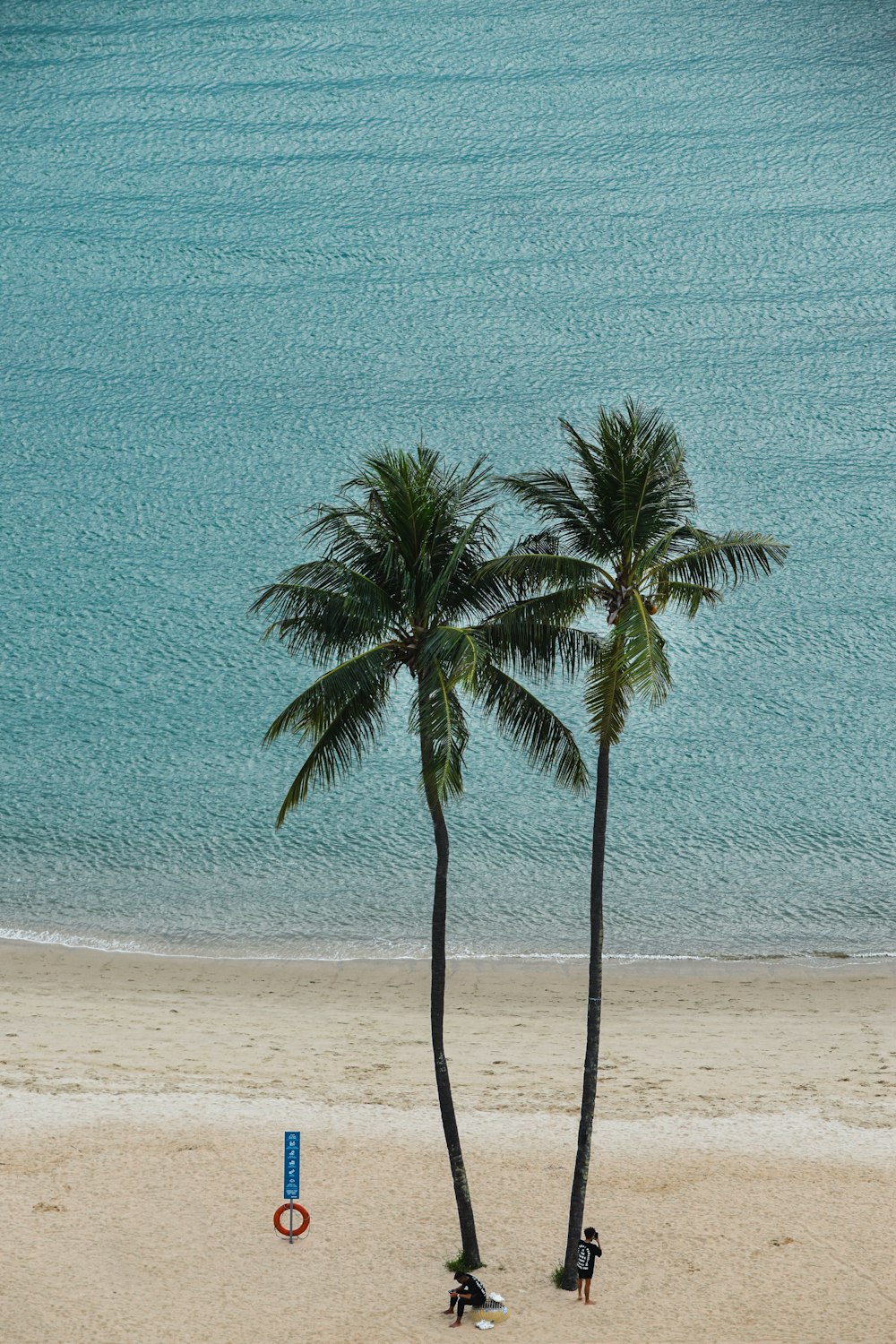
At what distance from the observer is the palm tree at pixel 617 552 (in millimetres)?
14516

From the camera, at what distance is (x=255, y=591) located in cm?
3881

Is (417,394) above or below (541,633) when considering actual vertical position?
above

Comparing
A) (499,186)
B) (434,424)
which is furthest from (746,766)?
(499,186)

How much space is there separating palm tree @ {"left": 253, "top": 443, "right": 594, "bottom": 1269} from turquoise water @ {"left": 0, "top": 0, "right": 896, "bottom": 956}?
40.5 feet

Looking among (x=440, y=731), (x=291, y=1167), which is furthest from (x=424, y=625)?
(x=291, y=1167)

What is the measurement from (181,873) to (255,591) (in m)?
11.5

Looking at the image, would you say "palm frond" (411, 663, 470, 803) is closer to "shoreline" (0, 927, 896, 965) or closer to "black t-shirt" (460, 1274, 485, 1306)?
"black t-shirt" (460, 1274, 485, 1306)

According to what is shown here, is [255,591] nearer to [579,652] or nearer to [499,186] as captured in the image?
[499,186]

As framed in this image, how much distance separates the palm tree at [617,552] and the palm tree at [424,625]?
50cm

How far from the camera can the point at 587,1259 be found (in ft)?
49.2

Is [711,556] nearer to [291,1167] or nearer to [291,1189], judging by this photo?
[291,1167]

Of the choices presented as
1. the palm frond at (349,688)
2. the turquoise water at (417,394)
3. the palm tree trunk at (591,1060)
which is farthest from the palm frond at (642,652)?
the turquoise water at (417,394)

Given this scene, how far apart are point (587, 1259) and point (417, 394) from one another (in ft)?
110

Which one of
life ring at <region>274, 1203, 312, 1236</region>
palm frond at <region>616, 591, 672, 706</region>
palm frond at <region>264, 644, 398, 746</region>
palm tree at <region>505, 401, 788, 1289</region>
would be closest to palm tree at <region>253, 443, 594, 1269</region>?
palm frond at <region>264, 644, 398, 746</region>
